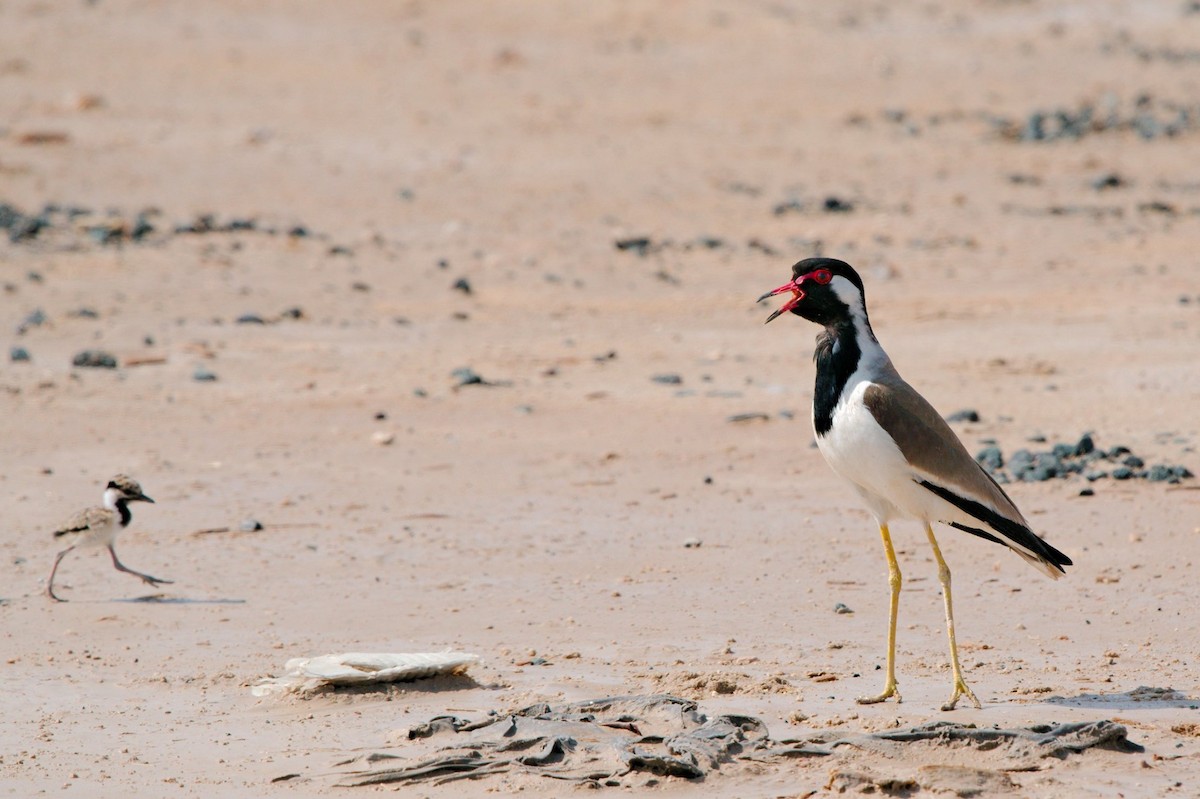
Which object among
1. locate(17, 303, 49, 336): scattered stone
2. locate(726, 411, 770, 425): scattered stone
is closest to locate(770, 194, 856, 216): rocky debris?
locate(726, 411, 770, 425): scattered stone

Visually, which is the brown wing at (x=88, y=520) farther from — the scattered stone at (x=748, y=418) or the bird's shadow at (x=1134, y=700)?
the bird's shadow at (x=1134, y=700)

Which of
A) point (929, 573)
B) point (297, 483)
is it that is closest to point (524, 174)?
point (297, 483)

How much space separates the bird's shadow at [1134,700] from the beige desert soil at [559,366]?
1.4 inches

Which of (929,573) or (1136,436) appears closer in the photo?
(929,573)

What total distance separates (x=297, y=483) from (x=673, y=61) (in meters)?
15.4

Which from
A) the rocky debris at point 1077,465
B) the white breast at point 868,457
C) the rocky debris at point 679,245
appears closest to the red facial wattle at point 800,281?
the white breast at point 868,457

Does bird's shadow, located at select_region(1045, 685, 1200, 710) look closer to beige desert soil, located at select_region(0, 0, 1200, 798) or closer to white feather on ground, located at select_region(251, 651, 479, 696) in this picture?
beige desert soil, located at select_region(0, 0, 1200, 798)

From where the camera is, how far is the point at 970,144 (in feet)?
65.7

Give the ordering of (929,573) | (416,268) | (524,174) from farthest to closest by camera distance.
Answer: (524,174), (416,268), (929,573)

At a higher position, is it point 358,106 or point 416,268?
point 358,106

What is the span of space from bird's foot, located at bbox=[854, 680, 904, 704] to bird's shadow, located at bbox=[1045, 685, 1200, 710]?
20.2 inches

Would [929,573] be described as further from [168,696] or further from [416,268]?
[416,268]

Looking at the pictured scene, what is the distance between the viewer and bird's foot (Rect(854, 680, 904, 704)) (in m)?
5.81

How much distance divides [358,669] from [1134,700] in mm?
2773
